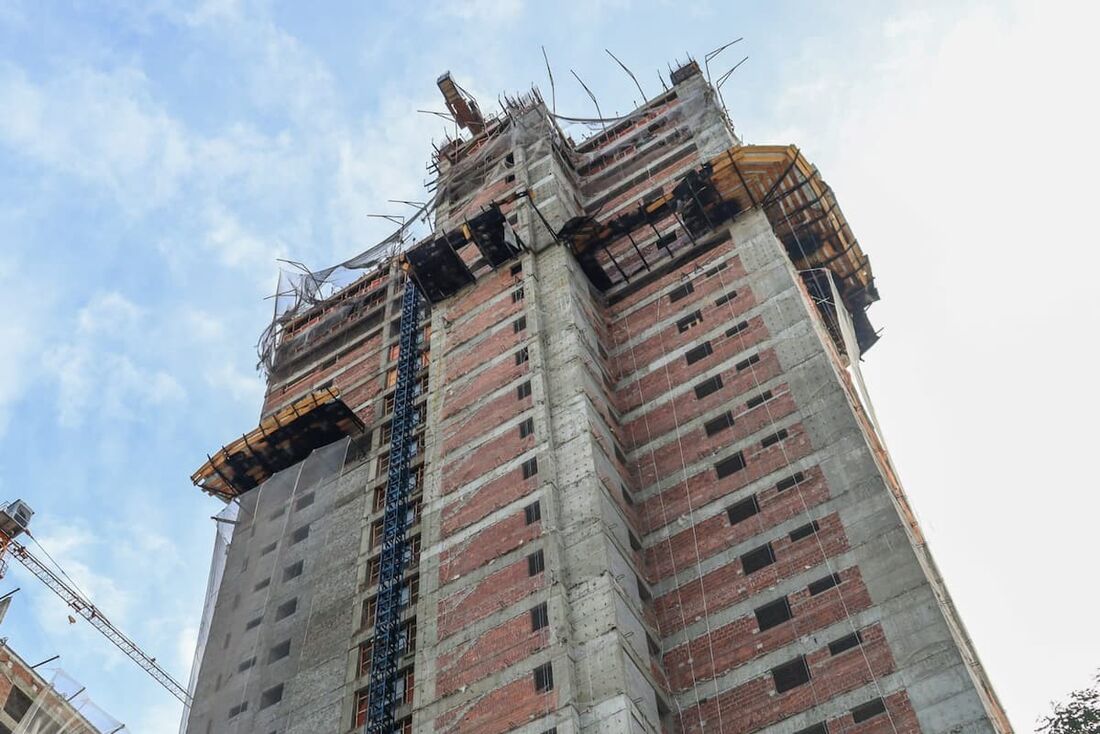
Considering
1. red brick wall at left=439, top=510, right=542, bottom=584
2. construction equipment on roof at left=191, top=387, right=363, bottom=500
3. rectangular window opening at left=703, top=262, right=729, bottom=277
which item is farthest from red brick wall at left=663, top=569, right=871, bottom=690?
construction equipment on roof at left=191, top=387, right=363, bottom=500

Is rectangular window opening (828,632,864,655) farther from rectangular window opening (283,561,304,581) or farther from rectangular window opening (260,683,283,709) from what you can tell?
rectangular window opening (283,561,304,581)

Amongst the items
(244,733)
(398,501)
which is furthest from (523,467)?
(244,733)

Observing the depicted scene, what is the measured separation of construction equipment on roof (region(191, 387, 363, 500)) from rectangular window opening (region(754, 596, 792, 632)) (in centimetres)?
2955

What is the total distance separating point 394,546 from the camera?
50.4 m

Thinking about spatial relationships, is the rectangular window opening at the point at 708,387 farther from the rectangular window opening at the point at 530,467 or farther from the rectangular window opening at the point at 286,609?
the rectangular window opening at the point at 286,609

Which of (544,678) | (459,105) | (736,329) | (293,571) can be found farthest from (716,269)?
(459,105)

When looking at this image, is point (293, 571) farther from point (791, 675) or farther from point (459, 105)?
point (459, 105)

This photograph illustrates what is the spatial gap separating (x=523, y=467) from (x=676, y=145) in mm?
31604

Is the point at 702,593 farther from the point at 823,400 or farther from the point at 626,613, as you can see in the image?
the point at 823,400

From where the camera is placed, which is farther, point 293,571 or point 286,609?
point 293,571

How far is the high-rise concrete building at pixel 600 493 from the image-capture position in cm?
3762

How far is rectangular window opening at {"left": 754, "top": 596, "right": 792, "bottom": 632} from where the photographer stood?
127 ft

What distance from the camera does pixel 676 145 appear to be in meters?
70.7

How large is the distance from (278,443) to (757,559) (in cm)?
3304
